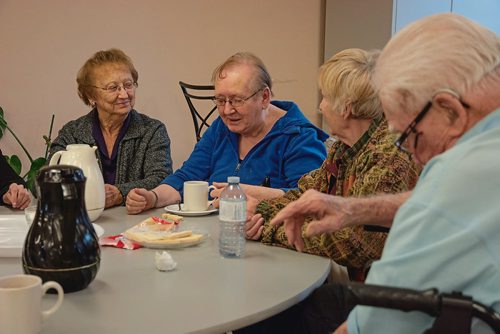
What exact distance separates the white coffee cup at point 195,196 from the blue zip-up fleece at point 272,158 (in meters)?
0.30

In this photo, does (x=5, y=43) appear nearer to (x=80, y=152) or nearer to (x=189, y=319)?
(x=80, y=152)

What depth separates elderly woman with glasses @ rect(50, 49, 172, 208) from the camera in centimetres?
232

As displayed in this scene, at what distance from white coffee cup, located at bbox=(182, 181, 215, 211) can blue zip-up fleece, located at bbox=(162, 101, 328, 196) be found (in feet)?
1.00

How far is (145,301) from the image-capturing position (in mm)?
1064

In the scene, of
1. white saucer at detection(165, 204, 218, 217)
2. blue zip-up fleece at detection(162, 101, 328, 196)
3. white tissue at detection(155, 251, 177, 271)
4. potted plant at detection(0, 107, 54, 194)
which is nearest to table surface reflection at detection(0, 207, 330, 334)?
white tissue at detection(155, 251, 177, 271)

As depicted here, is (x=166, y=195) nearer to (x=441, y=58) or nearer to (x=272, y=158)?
(x=272, y=158)

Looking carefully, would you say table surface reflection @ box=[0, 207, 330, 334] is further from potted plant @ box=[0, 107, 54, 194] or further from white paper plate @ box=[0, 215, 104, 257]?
potted plant @ box=[0, 107, 54, 194]

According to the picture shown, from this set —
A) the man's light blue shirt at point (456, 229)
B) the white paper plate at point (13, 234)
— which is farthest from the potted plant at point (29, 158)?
the man's light blue shirt at point (456, 229)

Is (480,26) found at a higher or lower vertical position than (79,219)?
higher

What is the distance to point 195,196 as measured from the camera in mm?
1795

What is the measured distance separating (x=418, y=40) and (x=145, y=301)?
2.23 ft

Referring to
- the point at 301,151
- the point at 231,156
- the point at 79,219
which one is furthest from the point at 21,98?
the point at 79,219

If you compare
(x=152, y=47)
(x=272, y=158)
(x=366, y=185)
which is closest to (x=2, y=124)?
(x=152, y=47)

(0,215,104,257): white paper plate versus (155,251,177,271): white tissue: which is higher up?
(155,251,177,271): white tissue
